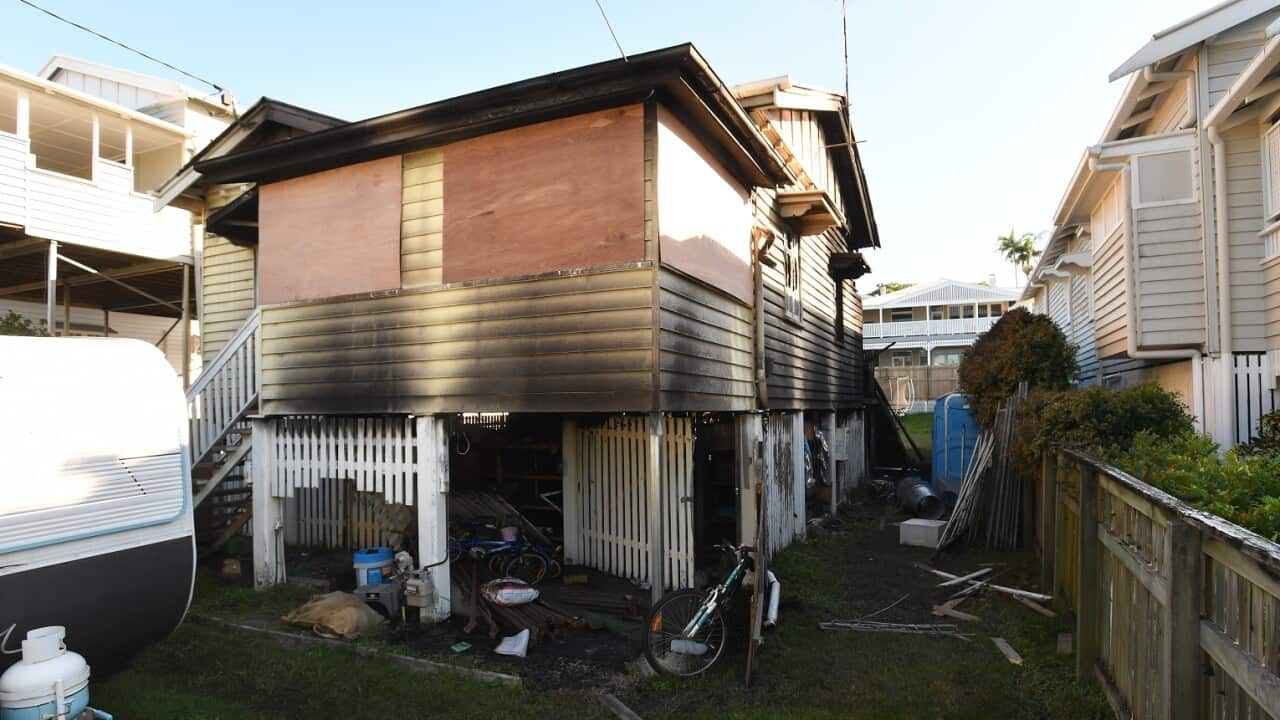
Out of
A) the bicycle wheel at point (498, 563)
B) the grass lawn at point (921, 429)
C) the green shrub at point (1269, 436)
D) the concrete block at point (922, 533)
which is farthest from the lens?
the grass lawn at point (921, 429)

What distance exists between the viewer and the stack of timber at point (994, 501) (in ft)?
34.7

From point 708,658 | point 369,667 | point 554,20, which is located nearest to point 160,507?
point 369,667

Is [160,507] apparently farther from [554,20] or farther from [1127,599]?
[1127,599]

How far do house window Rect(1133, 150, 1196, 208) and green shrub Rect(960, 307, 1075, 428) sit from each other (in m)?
3.24

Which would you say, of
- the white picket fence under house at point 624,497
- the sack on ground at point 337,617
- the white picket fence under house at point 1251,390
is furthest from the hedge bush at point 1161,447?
the sack on ground at point 337,617

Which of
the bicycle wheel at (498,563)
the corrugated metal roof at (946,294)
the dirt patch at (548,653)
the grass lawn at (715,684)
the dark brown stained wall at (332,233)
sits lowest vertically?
the dirt patch at (548,653)

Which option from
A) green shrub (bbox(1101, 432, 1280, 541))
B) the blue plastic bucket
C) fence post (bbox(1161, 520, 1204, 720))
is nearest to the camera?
fence post (bbox(1161, 520, 1204, 720))

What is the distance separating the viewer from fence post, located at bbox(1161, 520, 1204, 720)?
9.63 feet

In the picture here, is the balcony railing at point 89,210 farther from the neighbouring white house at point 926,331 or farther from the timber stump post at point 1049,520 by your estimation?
the neighbouring white house at point 926,331

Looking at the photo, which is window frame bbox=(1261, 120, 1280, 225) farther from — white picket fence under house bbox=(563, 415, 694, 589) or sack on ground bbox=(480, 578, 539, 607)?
sack on ground bbox=(480, 578, 539, 607)

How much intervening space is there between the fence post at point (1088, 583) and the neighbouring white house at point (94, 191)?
45.9 feet

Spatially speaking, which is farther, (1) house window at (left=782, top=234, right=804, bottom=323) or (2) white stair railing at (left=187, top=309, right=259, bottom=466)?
(1) house window at (left=782, top=234, right=804, bottom=323)

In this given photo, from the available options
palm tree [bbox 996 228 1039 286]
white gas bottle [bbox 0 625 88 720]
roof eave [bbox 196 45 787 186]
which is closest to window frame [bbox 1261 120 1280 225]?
roof eave [bbox 196 45 787 186]

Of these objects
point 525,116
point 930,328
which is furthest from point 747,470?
point 930,328
